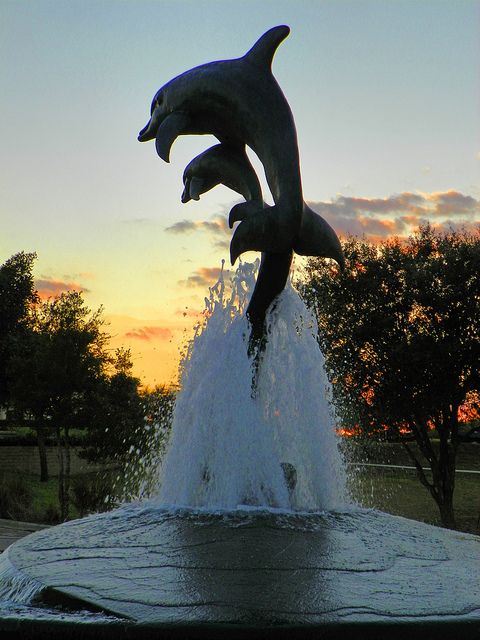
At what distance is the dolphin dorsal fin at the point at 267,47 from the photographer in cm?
602

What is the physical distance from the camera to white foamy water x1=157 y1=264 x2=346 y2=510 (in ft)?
17.5

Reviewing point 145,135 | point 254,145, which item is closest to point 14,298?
point 145,135

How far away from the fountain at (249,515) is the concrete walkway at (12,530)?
4706mm

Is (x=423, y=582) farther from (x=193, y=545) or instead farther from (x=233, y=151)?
(x=233, y=151)

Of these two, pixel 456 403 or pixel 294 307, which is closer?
pixel 294 307

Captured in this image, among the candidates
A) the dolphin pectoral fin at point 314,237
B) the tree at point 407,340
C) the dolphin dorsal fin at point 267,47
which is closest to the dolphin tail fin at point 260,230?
the dolphin pectoral fin at point 314,237

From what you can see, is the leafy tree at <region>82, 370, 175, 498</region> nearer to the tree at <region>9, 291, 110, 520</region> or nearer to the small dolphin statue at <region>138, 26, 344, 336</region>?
the tree at <region>9, 291, 110, 520</region>

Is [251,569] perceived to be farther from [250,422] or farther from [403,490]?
[403,490]

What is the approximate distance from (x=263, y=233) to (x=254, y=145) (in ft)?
3.37

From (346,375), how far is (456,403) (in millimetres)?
2601

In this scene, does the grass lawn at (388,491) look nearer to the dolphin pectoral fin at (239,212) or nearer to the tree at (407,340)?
the tree at (407,340)

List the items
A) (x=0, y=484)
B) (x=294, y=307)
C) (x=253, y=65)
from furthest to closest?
(x=0, y=484) < (x=294, y=307) < (x=253, y=65)

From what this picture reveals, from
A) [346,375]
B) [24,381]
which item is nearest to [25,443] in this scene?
[24,381]

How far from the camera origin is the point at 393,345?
15.7 meters
